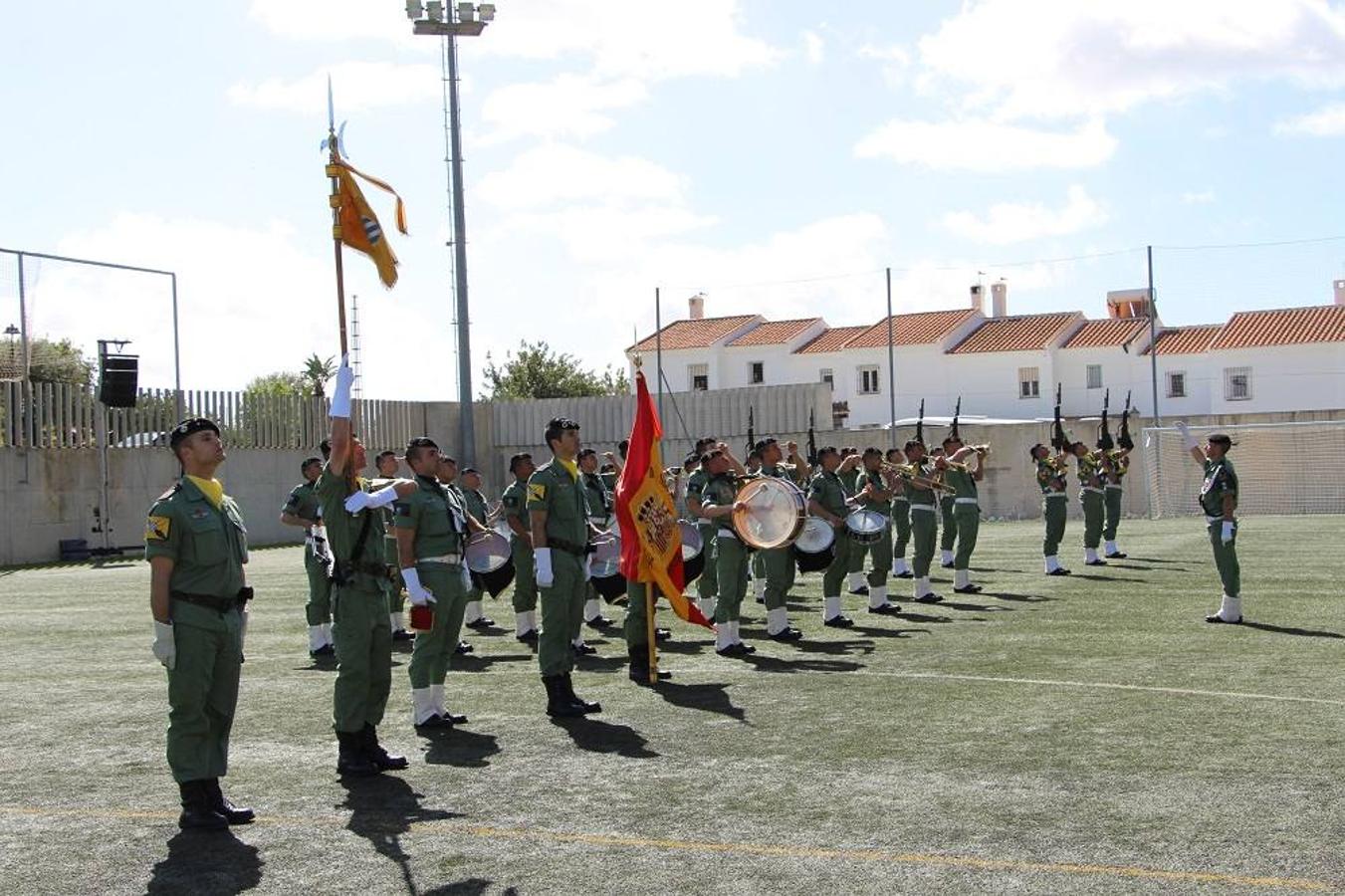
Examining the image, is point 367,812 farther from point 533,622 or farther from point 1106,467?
point 1106,467

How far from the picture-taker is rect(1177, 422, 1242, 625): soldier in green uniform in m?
15.0

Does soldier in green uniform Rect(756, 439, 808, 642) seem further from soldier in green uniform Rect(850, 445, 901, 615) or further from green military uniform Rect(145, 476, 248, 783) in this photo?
green military uniform Rect(145, 476, 248, 783)

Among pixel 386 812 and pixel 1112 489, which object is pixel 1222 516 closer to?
pixel 1112 489

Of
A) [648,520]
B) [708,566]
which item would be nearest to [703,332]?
[708,566]

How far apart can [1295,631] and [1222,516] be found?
1.48 m

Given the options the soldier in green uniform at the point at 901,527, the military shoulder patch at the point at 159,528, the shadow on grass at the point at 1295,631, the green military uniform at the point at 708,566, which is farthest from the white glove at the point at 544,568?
the soldier in green uniform at the point at 901,527

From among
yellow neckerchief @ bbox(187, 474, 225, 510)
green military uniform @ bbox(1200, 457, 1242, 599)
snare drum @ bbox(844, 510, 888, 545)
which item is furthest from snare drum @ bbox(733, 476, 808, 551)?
yellow neckerchief @ bbox(187, 474, 225, 510)

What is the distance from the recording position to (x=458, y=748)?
9.68 m

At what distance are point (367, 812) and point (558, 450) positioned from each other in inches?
148

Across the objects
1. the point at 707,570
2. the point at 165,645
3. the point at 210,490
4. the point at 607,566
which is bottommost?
the point at 707,570

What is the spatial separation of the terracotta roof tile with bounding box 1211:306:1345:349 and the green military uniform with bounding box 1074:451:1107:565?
131 ft

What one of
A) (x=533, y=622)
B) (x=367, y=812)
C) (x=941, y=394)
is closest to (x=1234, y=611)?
(x=533, y=622)

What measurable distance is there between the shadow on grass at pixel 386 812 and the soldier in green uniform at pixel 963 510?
11525mm

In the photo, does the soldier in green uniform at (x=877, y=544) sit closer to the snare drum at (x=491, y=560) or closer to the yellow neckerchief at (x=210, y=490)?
the snare drum at (x=491, y=560)
